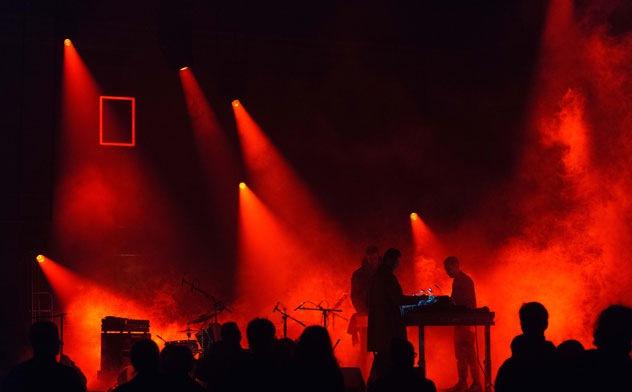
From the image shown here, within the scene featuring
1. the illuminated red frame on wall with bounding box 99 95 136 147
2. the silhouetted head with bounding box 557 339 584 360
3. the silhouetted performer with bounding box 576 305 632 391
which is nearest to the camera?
the silhouetted performer with bounding box 576 305 632 391

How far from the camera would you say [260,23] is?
52.1ft

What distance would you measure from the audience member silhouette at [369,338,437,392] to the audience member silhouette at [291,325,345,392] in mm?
275

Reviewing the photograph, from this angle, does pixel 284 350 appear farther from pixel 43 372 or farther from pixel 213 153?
pixel 213 153

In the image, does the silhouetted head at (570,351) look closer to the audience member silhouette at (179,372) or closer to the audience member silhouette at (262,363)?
the audience member silhouette at (262,363)

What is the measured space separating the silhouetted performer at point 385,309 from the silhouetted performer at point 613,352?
494 cm

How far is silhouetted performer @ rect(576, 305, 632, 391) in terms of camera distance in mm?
4387

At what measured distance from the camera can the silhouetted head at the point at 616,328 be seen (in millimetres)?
A: 4402

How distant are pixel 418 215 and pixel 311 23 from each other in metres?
4.51

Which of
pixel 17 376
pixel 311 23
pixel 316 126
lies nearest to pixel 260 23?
pixel 311 23

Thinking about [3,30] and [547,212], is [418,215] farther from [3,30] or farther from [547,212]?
[3,30]

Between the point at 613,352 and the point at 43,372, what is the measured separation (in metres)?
3.35

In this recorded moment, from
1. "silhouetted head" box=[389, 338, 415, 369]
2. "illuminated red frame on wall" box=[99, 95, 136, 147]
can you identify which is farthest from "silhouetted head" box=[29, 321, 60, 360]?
"illuminated red frame on wall" box=[99, 95, 136, 147]

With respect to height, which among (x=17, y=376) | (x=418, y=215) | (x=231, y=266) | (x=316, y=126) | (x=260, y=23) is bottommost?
(x=17, y=376)

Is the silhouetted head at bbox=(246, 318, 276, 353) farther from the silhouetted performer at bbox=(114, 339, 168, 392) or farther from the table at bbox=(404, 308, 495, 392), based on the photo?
the table at bbox=(404, 308, 495, 392)
